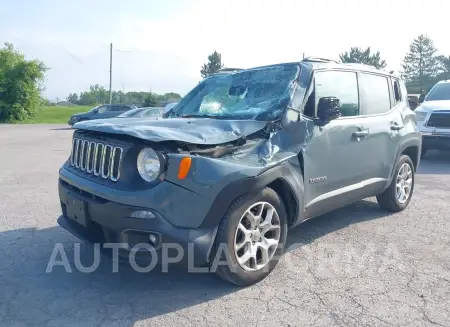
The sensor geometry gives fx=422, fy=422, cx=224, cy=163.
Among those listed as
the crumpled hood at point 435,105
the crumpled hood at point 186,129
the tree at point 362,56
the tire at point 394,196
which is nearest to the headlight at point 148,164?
the crumpled hood at point 186,129

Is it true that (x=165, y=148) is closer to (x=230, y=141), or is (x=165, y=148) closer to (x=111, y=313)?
(x=230, y=141)

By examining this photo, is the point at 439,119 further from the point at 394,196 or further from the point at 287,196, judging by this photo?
the point at 287,196

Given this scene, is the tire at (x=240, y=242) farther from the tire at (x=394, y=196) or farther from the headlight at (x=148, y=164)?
the tire at (x=394, y=196)

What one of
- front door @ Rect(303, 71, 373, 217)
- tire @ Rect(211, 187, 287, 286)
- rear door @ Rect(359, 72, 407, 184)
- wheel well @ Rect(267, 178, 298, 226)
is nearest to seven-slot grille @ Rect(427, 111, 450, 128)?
rear door @ Rect(359, 72, 407, 184)

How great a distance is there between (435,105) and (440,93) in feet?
3.50

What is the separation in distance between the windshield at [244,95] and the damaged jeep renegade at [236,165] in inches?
0.6

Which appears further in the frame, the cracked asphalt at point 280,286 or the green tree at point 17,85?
the green tree at point 17,85

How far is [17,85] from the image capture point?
1296 inches

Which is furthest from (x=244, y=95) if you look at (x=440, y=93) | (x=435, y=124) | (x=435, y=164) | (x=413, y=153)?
(x=440, y=93)

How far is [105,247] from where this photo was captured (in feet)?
10.8

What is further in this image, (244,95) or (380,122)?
(380,122)

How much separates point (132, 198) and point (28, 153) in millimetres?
10570

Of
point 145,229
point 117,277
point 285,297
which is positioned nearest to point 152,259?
point 145,229

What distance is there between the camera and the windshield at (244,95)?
157 inches
